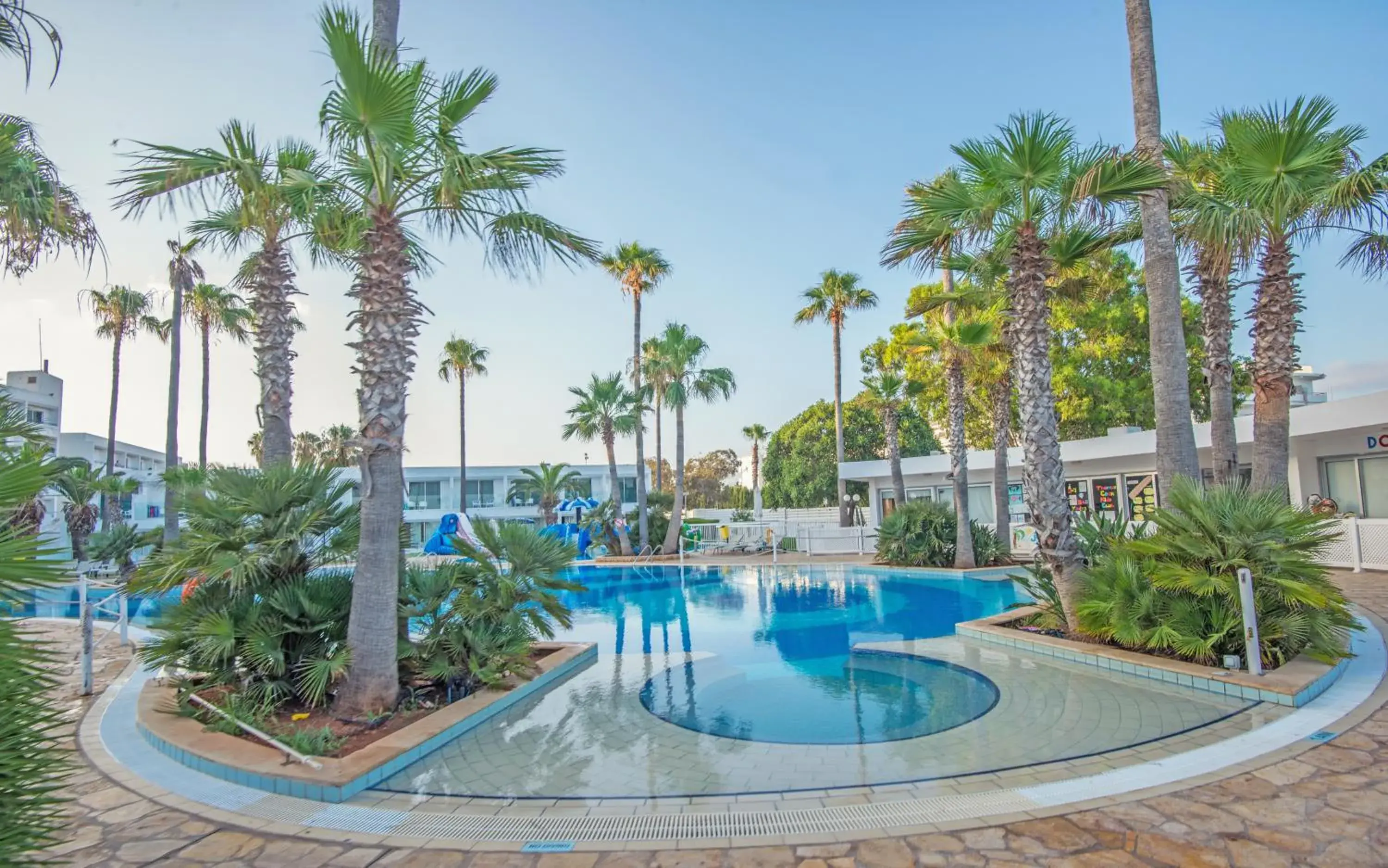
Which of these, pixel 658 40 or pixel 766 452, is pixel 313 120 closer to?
pixel 658 40

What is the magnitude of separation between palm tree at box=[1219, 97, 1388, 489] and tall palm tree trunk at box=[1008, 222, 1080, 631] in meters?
2.20

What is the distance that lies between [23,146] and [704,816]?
19.7 feet

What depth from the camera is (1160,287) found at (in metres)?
8.30

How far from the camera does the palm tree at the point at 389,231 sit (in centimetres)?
533

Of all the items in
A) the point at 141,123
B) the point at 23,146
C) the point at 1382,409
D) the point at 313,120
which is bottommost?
the point at 1382,409

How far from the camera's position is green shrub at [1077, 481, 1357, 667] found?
6020 millimetres

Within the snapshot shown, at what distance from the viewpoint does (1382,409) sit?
12602 millimetres

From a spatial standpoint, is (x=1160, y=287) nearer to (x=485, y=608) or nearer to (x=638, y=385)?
(x=485, y=608)

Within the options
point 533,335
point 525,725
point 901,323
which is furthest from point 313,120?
point 901,323

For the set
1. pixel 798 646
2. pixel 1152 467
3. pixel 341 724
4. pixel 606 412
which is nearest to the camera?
pixel 341 724

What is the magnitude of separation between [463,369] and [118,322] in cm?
1380

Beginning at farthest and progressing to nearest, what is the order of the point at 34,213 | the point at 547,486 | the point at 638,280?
the point at 547,486
the point at 638,280
the point at 34,213

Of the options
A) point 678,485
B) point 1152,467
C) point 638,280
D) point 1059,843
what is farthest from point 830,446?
point 1059,843

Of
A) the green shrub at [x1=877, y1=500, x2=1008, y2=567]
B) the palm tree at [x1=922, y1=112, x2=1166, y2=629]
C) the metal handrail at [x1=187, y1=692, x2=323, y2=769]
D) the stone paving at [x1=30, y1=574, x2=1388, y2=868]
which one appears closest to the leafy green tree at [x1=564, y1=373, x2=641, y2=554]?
the green shrub at [x1=877, y1=500, x2=1008, y2=567]
